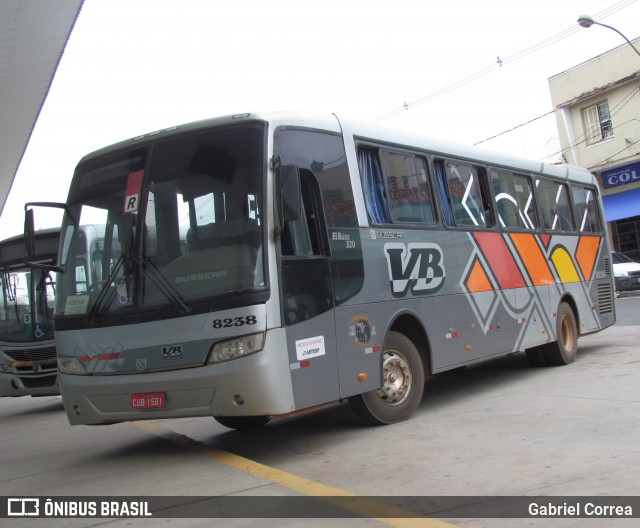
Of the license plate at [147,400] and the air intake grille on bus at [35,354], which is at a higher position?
the air intake grille on bus at [35,354]

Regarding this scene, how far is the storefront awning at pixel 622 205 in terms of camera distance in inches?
1156

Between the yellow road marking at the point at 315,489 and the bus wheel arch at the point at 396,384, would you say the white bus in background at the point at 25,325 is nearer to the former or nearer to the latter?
the yellow road marking at the point at 315,489

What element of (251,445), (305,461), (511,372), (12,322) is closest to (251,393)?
(305,461)

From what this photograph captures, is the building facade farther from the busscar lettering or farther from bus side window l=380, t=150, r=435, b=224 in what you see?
the busscar lettering

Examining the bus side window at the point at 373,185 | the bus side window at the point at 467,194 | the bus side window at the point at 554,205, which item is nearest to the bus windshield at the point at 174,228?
the bus side window at the point at 373,185

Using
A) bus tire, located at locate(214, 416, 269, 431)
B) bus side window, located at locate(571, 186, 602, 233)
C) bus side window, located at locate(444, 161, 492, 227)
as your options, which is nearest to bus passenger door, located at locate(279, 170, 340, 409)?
bus tire, located at locate(214, 416, 269, 431)

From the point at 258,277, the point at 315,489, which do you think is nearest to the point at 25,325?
the point at 258,277

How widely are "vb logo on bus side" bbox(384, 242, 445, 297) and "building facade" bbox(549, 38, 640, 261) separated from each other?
75.1 feet

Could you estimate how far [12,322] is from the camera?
12.9 meters

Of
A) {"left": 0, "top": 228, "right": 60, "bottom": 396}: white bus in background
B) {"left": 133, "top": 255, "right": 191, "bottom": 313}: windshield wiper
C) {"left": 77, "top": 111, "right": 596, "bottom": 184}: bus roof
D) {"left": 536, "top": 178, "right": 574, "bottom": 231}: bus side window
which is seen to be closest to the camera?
{"left": 133, "top": 255, "right": 191, "bottom": 313}: windshield wiper

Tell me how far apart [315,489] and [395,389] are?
8.33 feet

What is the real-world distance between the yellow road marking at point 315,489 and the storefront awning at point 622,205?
26.1 metres

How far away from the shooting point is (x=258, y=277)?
6105 millimetres

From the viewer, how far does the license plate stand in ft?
20.8
